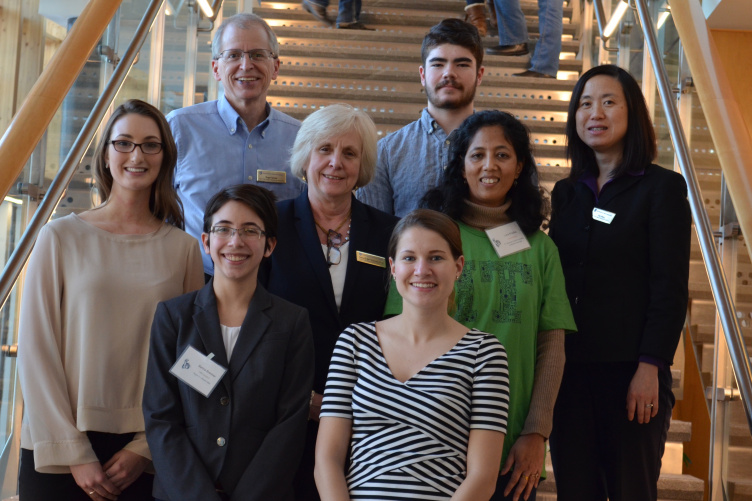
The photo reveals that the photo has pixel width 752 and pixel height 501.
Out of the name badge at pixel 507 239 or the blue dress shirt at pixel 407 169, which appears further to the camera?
the blue dress shirt at pixel 407 169

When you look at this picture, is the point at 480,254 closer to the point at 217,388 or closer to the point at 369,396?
the point at 369,396

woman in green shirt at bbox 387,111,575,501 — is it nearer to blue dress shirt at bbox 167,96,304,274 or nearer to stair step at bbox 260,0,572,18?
blue dress shirt at bbox 167,96,304,274

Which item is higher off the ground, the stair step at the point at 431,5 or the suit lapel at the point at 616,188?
Result: the stair step at the point at 431,5

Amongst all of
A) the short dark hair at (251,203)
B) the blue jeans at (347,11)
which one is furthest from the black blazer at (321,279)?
the blue jeans at (347,11)

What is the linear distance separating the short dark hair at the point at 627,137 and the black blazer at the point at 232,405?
3.35ft

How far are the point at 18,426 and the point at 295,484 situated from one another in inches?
56.6

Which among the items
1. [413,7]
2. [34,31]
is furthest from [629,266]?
[413,7]

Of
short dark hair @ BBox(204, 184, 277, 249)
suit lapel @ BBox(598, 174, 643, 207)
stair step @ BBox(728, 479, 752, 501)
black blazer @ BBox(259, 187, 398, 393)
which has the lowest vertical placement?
stair step @ BBox(728, 479, 752, 501)

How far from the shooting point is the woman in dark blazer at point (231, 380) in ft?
6.78

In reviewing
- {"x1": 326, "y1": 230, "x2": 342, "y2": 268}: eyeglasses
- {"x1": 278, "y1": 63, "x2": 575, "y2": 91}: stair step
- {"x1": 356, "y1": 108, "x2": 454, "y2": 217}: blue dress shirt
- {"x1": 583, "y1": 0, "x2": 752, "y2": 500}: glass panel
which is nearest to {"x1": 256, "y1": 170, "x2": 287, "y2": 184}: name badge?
{"x1": 356, "y1": 108, "x2": 454, "y2": 217}: blue dress shirt

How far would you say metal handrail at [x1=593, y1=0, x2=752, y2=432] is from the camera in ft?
8.50

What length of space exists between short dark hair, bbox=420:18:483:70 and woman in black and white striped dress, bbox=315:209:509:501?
1.10 metres

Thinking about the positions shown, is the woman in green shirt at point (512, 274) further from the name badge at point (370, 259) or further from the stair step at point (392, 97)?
the stair step at point (392, 97)

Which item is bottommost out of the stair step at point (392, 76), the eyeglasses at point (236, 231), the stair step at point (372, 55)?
the eyeglasses at point (236, 231)
